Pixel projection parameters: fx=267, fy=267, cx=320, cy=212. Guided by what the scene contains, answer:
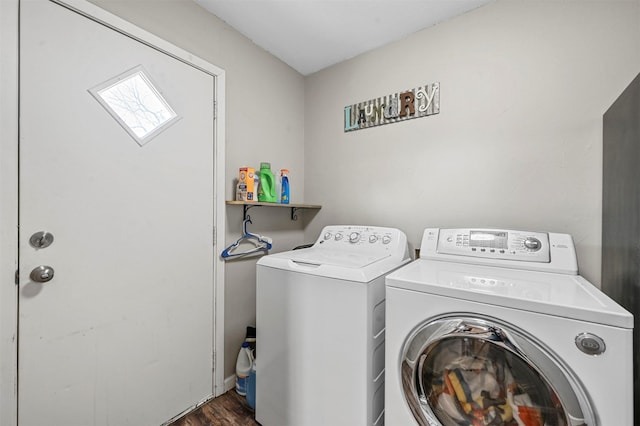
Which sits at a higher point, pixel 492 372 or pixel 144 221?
pixel 144 221

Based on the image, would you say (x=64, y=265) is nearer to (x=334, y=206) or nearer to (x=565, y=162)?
(x=334, y=206)

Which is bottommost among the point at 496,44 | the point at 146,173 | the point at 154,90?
the point at 146,173

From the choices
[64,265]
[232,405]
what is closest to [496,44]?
[64,265]

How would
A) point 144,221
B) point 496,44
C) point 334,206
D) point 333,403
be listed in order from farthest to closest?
1. point 334,206
2. point 496,44
3. point 144,221
4. point 333,403

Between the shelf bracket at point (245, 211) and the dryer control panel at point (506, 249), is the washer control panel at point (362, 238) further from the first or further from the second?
the shelf bracket at point (245, 211)

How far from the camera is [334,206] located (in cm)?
217

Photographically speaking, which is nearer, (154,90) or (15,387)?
(15,387)

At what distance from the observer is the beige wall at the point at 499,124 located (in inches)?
50.8

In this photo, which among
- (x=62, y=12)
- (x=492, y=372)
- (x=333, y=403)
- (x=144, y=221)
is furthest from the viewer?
(x=144, y=221)

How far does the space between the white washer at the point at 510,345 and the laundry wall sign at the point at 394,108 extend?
40.4 inches

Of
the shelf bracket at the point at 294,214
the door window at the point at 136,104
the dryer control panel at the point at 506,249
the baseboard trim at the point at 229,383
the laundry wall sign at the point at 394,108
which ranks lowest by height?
the baseboard trim at the point at 229,383

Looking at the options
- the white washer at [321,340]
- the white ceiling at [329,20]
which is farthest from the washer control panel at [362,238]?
the white ceiling at [329,20]

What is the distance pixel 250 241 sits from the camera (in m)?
1.86

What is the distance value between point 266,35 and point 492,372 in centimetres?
221
